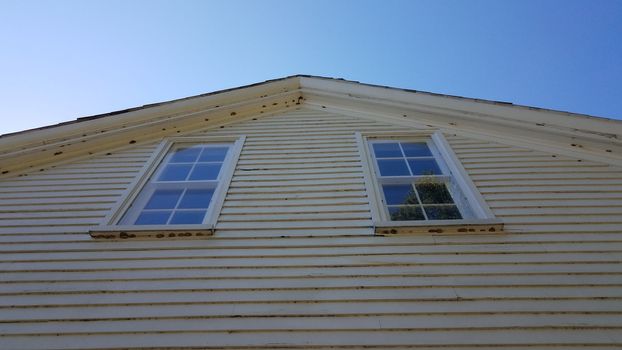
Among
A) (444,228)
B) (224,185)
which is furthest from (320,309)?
(224,185)

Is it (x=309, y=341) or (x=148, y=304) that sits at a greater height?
(x=148, y=304)

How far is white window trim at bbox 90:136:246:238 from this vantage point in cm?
394

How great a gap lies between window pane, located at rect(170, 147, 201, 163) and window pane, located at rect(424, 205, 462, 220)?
3524 mm

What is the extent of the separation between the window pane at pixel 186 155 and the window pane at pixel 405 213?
10.3ft

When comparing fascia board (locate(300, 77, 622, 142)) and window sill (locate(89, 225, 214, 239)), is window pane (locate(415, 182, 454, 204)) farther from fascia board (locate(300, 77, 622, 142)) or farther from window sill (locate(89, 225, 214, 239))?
window sill (locate(89, 225, 214, 239))

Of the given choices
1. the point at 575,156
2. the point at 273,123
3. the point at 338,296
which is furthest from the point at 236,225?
the point at 575,156

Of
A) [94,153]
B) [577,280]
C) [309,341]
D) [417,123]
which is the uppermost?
[417,123]

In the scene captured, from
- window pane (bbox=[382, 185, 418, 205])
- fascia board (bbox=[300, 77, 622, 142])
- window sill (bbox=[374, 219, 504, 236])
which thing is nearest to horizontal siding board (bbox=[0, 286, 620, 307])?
window sill (bbox=[374, 219, 504, 236])

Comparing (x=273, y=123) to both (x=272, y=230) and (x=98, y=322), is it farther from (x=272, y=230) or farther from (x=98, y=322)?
(x=98, y=322)

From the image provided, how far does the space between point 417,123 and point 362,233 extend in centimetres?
304

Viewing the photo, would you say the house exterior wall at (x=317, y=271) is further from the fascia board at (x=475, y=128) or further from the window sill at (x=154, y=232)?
the fascia board at (x=475, y=128)

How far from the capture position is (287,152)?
5.56m

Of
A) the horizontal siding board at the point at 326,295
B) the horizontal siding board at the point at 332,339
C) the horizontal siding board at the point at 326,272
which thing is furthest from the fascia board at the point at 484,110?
the horizontal siding board at the point at 332,339

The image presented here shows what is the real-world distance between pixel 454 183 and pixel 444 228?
1.18m
